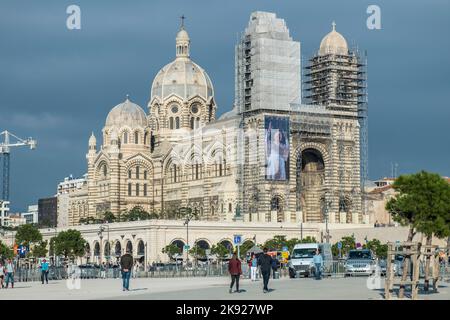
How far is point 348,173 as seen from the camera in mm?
124625

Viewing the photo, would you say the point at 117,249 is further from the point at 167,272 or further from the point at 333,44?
the point at 167,272

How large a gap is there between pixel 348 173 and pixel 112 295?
8857 centimetres

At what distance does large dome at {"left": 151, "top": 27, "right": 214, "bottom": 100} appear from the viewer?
146m

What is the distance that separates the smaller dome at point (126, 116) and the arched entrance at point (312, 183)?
29.7 meters

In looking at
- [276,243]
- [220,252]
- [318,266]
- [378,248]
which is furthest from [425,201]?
[276,243]

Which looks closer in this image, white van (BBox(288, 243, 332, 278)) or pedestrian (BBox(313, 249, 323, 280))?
pedestrian (BBox(313, 249, 323, 280))

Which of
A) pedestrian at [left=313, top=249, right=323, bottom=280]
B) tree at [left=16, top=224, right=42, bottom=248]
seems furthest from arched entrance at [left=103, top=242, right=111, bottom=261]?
pedestrian at [left=313, top=249, right=323, bottom=280]

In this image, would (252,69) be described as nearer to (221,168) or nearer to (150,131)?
(221,168)

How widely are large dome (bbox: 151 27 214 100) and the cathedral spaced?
6.78 m

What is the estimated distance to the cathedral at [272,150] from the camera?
119250mm

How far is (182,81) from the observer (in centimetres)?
14625

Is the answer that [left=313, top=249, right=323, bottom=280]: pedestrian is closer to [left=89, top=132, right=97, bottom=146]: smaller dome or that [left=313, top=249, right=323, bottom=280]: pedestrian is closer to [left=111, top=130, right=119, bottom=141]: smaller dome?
[left=111, top=130, right=119, bottom=141]: smaller dome

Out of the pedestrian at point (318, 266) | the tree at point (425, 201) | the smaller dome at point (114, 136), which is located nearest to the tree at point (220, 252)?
the smaller dome at point (114, 136)

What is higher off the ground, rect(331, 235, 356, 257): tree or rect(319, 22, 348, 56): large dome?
rect(319, 22, 348, 56): large dome
